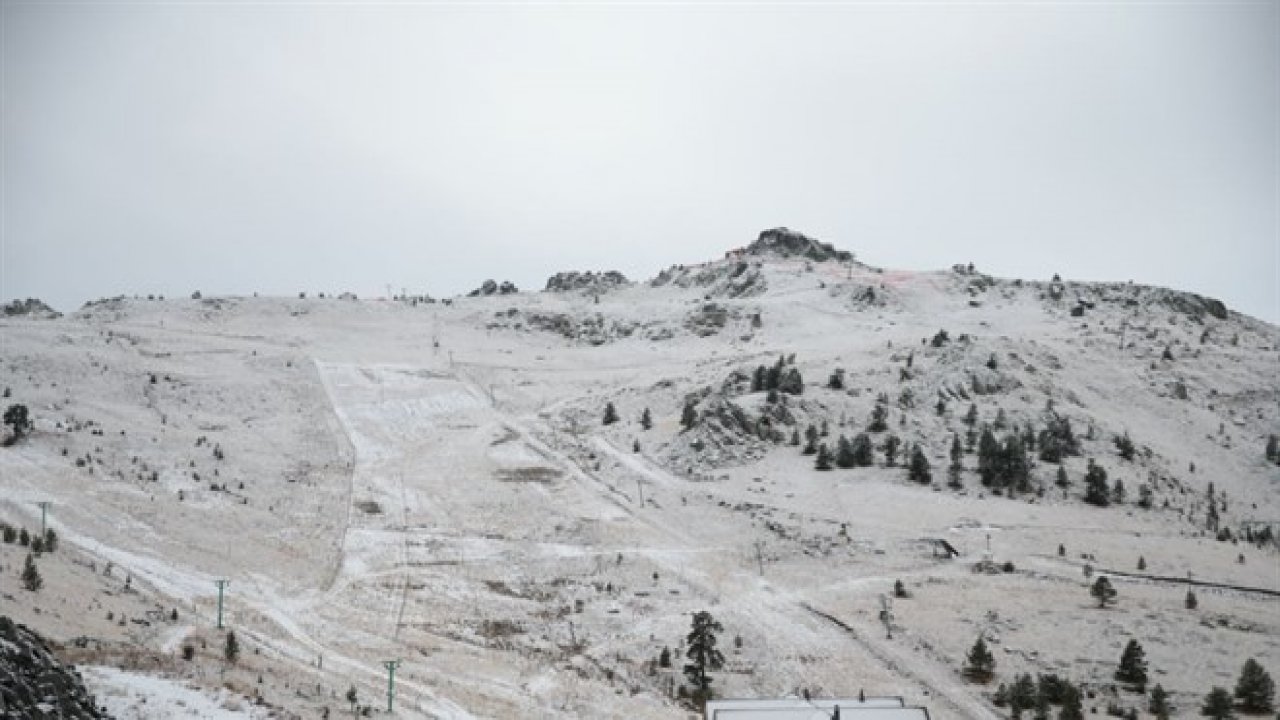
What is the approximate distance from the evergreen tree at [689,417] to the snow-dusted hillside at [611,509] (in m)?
0.77

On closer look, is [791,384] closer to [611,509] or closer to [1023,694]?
[611,509]

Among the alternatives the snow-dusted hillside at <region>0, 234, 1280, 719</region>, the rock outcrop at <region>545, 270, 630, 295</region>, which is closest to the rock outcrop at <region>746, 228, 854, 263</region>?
the rock outcrop at <region>545, 270, 630, 295</region>

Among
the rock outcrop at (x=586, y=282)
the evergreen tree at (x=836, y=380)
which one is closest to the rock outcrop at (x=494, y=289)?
the rock outcrop at (x=586, y=282)

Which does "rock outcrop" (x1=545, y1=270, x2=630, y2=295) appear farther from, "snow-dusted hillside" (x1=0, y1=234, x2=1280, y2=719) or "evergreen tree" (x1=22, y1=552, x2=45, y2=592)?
"evergreen tree" (x1=22, y1=552, x2=45, y2=592)

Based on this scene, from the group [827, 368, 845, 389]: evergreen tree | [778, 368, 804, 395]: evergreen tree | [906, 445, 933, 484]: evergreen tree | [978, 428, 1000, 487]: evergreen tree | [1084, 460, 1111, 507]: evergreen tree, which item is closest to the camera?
[1084, 460, 1111, 507]: evergreen tree

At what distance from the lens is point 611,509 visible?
5072cm

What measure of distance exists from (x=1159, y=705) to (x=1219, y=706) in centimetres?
168

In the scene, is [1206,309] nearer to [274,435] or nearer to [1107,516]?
[1107,516]

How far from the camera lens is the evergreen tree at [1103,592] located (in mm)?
39094

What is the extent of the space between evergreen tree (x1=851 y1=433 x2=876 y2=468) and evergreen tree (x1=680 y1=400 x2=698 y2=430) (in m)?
10.6

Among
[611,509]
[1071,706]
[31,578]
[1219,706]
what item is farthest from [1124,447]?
[31,578]

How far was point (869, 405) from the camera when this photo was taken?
66688 mm

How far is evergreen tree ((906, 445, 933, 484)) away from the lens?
55562 mm

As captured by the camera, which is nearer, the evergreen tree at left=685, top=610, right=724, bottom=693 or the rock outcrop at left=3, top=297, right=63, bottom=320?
the evergreen tree at left=685, top=610, right=724, bottom=693
